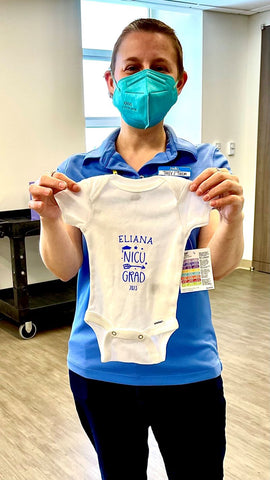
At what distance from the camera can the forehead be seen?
43.1 inches

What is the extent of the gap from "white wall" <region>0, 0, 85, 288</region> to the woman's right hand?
112 inches

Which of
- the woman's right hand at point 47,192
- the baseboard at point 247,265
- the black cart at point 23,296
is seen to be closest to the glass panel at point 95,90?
the black cart at point 23,296

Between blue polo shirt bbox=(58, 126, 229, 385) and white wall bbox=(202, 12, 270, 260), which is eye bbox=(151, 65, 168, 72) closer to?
blue polo shirt bbox=(58, 126, 229, 385)

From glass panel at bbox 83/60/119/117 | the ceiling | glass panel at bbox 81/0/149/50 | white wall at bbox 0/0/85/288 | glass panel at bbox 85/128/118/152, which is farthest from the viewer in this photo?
glass panel at bbox 85/128/118/152

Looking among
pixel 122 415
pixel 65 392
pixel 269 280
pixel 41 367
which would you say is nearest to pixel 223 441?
pixel 122 415

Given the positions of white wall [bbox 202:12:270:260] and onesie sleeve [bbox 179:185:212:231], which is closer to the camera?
onesie sleeve [bbox 179:185:212:231]

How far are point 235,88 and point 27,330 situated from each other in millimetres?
3217

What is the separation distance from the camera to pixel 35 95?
12.6 ft

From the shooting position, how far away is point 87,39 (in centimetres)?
456

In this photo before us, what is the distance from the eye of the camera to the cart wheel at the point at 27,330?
346 cm

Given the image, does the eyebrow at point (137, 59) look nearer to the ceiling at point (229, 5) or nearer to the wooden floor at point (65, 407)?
the wooden floor at point (65, 407)

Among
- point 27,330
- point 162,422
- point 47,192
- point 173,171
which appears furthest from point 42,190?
point 27,330

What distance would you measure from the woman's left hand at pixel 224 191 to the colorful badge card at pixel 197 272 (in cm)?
10

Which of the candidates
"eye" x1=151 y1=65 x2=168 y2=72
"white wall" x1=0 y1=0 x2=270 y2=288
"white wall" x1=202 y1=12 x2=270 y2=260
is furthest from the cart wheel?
"eye" x1=151 y1=65 x2=168 y2=72
